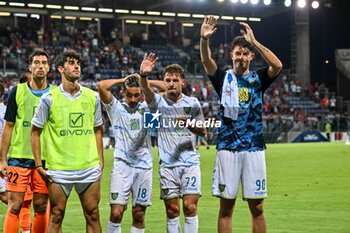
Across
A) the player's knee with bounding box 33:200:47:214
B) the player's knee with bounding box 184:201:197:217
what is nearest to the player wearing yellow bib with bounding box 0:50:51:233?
the player's knee with bounding box 33:200:47:214

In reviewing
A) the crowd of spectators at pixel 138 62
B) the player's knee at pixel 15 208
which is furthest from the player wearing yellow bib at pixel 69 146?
the crowd of spectators at pixel 138 62

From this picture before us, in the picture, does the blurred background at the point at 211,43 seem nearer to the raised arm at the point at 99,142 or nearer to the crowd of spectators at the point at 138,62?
the crowd of spectators at the point at 138,62

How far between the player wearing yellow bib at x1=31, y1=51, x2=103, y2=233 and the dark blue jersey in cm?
141

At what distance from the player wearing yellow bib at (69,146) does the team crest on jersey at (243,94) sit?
1.61 metres

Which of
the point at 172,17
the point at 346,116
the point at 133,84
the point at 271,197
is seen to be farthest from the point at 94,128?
the point at 172,17

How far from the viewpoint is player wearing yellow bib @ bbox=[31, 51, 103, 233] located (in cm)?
762

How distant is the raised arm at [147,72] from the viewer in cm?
830

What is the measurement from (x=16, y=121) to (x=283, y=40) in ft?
175

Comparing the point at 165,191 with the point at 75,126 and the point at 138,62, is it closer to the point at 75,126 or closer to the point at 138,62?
the point at 75,126

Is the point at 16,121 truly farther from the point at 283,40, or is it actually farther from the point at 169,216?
the point at 283,40

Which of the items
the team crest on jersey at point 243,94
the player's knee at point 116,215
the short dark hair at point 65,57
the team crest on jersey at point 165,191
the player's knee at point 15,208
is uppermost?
the short dark hair at point 65,57

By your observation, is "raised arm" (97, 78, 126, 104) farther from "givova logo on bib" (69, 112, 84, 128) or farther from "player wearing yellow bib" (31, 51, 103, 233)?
"givova logo on bib" (69, 112, 84, 128)

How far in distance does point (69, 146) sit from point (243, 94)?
1.96 metres

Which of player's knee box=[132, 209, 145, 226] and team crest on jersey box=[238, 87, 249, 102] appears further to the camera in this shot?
player's knee box=[132, 209, 145, 226]
